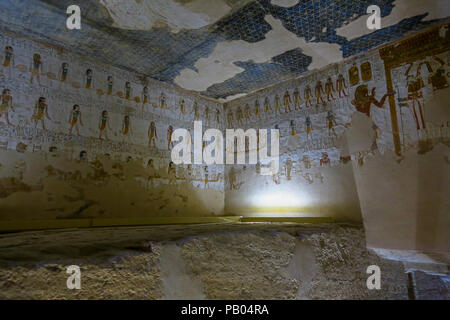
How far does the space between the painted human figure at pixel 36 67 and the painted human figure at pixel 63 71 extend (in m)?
0.24

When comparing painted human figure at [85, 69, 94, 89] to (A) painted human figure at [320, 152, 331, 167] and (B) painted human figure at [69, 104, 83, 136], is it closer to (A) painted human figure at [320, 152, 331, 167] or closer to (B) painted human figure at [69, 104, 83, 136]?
(B) painted human figure at [69, 104, 83, 136]

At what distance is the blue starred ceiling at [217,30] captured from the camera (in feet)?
10.4

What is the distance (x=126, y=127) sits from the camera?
4.47 metres

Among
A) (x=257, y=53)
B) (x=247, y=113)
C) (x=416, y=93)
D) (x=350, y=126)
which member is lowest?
(x=350, y=126)

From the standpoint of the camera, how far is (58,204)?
12.1 ft

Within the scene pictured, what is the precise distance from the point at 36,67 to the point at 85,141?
111cm

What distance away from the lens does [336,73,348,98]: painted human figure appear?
4.26 meters

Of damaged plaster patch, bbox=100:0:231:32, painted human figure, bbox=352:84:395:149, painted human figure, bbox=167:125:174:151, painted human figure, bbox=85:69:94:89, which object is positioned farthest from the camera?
painted human figure, bbox=167:125:174:151

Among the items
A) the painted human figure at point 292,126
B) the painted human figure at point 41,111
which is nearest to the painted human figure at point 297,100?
the painted human figure at point 292,126

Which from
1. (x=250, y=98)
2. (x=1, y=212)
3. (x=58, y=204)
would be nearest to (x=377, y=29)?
(x=250, y=98)

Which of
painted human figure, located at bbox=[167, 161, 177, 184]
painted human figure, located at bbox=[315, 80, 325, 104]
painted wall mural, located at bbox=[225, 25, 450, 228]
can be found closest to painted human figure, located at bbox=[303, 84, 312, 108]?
painted wall mural, located at bbox=[225, 25, 450, 228]

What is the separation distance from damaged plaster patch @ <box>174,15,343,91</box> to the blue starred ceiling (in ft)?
0.04

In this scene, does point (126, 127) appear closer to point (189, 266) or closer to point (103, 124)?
point (103, 124)

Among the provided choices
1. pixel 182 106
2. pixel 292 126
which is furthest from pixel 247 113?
pixel 182 106
